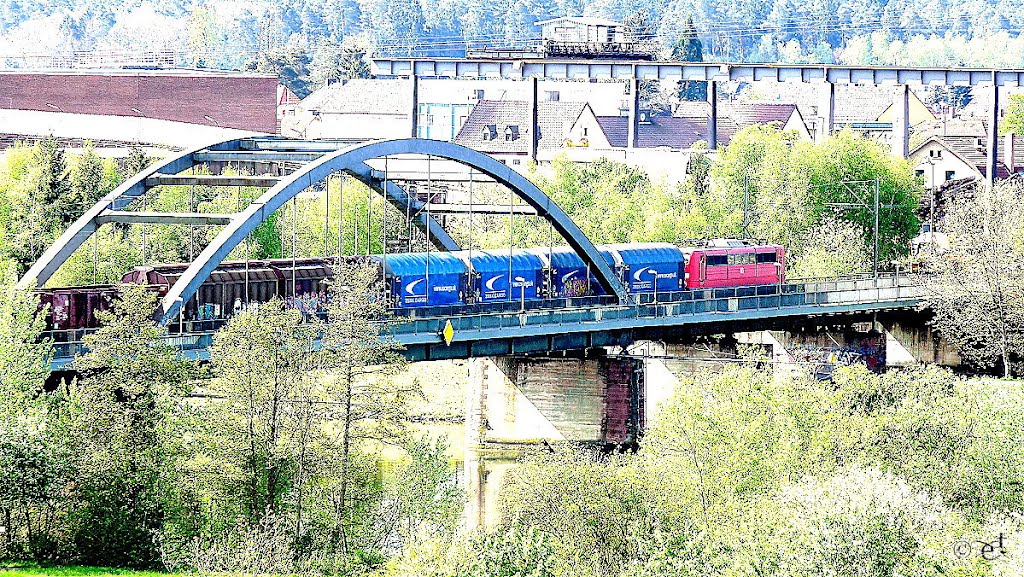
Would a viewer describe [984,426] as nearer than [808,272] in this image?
Yes

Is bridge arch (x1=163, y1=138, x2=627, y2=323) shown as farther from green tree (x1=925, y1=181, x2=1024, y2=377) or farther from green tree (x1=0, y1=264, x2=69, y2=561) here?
green tree (x1=925, y1=181, x2=1024, y2=377)

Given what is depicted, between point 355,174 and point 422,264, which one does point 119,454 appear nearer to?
point 355,174

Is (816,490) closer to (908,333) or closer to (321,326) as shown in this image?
(321,326)

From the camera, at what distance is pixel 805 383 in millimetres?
53312

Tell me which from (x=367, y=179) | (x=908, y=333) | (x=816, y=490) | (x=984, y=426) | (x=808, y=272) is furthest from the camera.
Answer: (x=808, y=272)

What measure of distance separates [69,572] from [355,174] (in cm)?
2356

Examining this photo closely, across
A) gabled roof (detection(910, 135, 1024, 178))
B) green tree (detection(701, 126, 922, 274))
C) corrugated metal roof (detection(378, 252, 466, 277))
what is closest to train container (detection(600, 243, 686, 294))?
corrugated metal roof (detection(378, 252, 466, 277))

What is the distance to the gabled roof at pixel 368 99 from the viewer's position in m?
160

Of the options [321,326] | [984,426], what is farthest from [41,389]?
[984,426]

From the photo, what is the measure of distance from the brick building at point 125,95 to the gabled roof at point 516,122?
738 inches

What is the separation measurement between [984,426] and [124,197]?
26.8 meters

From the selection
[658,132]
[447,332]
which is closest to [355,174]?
[447,332]

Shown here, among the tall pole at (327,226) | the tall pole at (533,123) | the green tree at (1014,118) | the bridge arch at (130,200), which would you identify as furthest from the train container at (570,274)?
the green tree at (1014,118)

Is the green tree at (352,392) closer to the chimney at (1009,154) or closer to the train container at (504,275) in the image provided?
the train container at (504,275)
